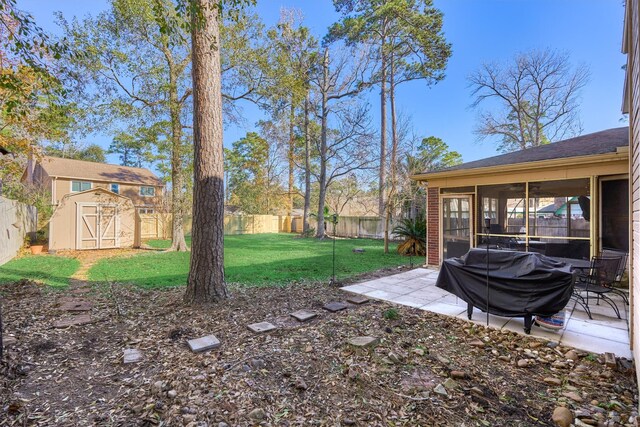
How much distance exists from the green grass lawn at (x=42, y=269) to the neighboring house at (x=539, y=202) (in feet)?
28.5

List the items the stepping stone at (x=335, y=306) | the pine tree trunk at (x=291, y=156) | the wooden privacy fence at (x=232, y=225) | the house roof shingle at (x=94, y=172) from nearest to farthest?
the stepping stone at (x=335, y=306), the wooden privacy fence at (x=232, y=225), the pine tree trunk at (x=291, y=156), the house roof shingle at (x=94, y=172)

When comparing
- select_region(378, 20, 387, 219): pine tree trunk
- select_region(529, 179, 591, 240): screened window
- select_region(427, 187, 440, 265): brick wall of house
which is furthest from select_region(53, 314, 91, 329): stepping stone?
select_region(378, 20, 387, 219): pine tree trunk

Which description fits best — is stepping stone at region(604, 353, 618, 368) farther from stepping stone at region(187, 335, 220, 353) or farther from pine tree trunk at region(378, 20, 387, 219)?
pine tree trunk at region(378, 20, 387, 219)

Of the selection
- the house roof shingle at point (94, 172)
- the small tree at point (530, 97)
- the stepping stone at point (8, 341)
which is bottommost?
the stepping stone at point (8, 341)

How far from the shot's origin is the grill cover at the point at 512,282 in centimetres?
312

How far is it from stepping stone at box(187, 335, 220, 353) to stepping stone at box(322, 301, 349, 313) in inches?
63.8

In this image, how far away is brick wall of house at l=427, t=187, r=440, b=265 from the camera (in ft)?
24.2

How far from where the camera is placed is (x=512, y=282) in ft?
11.0

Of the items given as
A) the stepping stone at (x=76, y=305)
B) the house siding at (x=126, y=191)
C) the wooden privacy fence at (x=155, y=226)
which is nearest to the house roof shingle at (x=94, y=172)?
the house siding at (x=126, y=191)

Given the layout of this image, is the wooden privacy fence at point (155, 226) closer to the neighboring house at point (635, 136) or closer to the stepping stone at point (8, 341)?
the stepping stone at point (8, 341)

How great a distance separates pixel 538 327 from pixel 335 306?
2565mm

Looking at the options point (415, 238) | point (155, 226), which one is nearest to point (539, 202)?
point (415, 238)

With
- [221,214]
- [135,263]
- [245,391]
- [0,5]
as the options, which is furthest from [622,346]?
[135,263]

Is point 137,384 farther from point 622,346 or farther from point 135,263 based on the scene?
point 135,263
